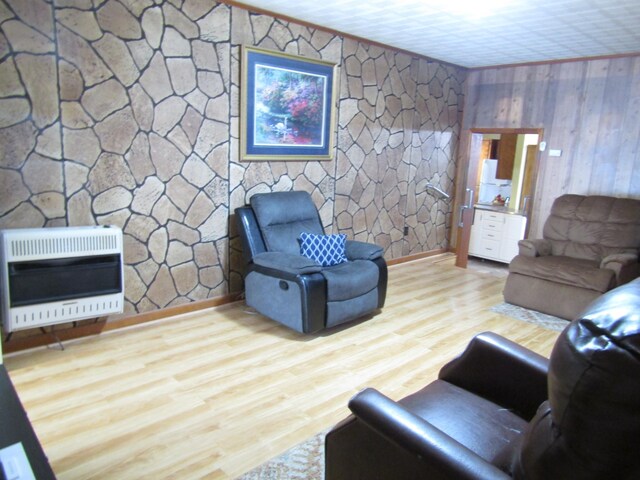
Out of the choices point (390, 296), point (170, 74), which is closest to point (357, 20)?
point (170, 74)

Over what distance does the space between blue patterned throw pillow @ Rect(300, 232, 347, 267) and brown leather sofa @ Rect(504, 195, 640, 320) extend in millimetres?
1844

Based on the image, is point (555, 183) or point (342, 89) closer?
point (342, 89)

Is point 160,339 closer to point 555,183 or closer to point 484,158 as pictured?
point 555,183

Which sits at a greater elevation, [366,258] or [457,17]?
[457,17]

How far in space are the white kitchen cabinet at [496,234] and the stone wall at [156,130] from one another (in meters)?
2.09

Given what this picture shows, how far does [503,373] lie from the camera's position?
182 centimetres

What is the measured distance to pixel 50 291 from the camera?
294cm

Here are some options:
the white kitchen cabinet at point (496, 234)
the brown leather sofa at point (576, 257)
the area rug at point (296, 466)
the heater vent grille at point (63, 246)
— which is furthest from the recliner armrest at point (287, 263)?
the white kitchen cabinet at point (496, 234)

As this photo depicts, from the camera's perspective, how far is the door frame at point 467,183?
561 cm

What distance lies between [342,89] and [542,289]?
Answer: 2799mm

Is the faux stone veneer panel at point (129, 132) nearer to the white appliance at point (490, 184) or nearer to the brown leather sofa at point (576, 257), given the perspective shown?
the brown leather sofa at point (576, 257)

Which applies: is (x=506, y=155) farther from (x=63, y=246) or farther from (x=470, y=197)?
(x=63, y=246)

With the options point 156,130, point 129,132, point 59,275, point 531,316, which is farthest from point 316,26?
point 531,316

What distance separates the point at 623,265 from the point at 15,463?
14.7ft
